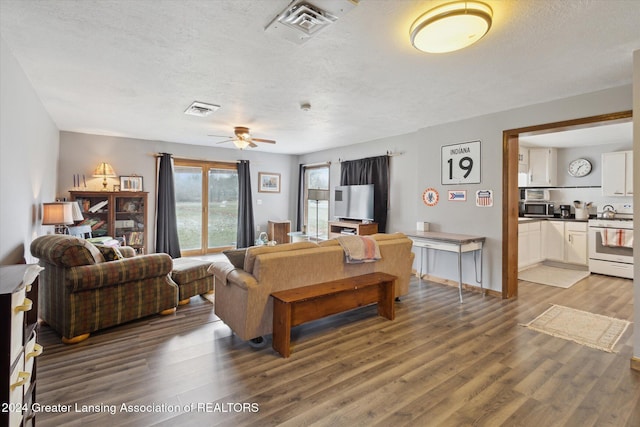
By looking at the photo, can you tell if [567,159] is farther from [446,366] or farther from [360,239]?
[446,366]

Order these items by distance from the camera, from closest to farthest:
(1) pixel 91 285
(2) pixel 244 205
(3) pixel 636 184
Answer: (3) pixel 636 184
(1) pixel 91 285
(2) pixel 244 205

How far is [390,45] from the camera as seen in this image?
7.88 feet

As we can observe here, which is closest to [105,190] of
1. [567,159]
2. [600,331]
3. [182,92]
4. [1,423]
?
[182,92]

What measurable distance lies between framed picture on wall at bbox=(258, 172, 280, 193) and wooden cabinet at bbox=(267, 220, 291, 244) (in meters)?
0.84

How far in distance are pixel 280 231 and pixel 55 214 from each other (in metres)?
4.45


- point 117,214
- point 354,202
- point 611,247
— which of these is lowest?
point 611,247

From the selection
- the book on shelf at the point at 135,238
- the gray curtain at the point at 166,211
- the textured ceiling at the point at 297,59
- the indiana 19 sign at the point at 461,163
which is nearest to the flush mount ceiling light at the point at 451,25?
the textured ceiling at the point at 297,59

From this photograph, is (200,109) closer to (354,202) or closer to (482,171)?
(354,202)

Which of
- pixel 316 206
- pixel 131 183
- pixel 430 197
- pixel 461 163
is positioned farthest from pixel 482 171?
pixel 131 183

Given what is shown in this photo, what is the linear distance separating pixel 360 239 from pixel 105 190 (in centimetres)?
501

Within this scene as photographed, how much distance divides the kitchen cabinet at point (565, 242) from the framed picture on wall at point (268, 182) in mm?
5897

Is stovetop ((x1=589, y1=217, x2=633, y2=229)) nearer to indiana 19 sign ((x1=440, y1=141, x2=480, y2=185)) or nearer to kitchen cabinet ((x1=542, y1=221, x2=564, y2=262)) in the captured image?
kitchen cabinet ((x1=542, y1=221, x2=564, y2=262))

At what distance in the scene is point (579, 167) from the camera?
20.6ft

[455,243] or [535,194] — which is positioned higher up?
[535,194]
